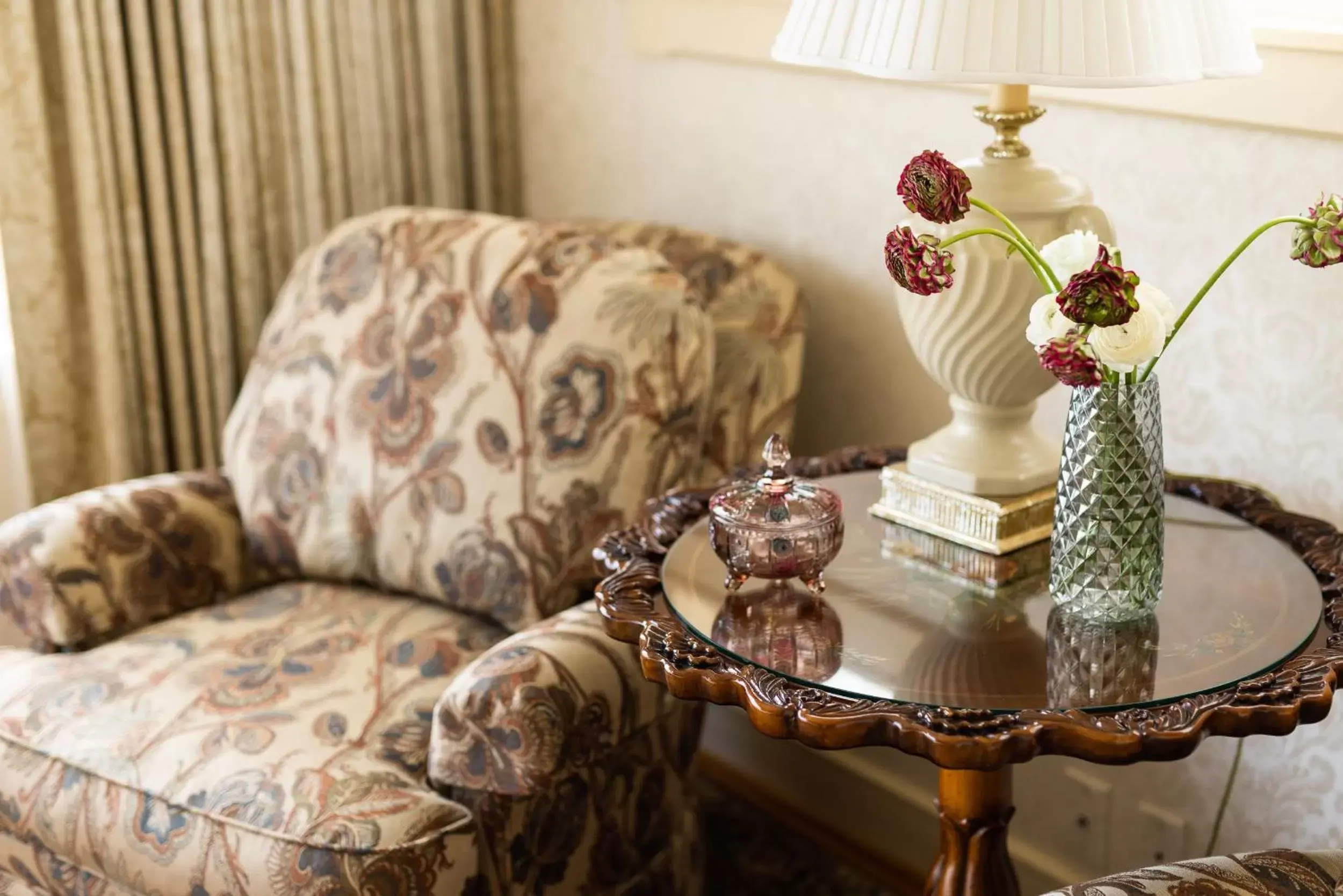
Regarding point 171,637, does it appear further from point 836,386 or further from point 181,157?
point 836,386

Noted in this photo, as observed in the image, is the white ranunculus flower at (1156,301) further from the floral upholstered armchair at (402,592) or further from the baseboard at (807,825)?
the baseboard at (807,825)

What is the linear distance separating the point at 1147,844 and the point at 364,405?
110 cm

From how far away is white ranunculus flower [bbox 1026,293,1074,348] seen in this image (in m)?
1.05

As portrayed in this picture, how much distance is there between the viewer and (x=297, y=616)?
1.71 metres

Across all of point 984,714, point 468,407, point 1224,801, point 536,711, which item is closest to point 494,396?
point 468,407

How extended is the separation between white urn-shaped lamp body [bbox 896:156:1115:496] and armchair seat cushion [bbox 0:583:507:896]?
597 millimetres

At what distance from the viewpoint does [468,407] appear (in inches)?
66.8

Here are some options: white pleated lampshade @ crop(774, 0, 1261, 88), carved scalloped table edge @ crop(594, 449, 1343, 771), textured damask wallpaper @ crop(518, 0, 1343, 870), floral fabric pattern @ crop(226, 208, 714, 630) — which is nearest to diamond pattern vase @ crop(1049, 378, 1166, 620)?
carved scalloped table edge @ crop(594, 449, 1343, 771)

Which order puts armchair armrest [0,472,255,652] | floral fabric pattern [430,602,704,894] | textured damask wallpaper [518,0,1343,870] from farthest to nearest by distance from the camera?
armchair armrest [0,472,255,652], textured damask wallpaper [518,0,1343,870], floral fabric pattern [430,602,704,894]

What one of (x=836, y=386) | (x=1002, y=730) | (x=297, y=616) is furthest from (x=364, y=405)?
(x=1002, y=730)

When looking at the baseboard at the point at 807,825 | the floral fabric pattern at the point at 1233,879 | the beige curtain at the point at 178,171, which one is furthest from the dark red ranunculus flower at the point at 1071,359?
the beige curtain at the point at 178,171

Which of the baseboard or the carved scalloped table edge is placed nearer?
the carved scalloped table edge

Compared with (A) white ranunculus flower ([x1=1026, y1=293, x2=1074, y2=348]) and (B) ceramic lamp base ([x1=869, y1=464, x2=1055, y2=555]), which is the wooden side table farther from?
(A) white ranunculus flower ([x1=1026, y1=293, x2=1074, y2=348])

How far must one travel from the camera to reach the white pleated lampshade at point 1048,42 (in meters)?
1.06
